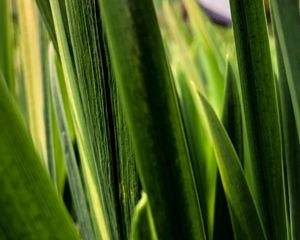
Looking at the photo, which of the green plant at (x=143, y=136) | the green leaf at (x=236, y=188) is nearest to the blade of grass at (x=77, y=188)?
the green plant at (x=143, y=136)

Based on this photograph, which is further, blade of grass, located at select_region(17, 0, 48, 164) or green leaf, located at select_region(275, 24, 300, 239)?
blade of grass, located at select_region(17, 0, 48, 164)

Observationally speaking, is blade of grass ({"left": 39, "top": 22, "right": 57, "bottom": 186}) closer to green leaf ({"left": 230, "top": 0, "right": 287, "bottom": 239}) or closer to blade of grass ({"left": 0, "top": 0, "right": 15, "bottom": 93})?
blade of grass ({"left": 0, "top": 0, "right": 15, "bottom": 93})

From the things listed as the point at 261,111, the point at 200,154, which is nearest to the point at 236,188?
the point at 261,111

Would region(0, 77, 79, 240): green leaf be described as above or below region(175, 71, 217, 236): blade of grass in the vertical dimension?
above

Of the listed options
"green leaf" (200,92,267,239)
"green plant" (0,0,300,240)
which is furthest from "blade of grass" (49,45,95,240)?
"green leaf" (200,92,267,239)

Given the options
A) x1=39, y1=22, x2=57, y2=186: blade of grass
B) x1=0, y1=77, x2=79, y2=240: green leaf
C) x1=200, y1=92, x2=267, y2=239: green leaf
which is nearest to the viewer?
x1=0, y1=77, x2=79, y2=240: green leaf

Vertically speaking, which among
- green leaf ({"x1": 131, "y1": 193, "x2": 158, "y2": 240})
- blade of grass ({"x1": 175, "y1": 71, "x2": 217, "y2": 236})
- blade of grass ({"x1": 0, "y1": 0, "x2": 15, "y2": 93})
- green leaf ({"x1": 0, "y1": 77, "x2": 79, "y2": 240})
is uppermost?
blade of grass ({"x1": 0, "y1": 0, "x2": 15, "y2": 93})

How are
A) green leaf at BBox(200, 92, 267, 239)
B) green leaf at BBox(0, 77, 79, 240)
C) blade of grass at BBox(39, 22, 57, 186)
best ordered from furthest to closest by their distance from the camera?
1. blade of grass at BBox(39, 22, 57, 186)
2. green leaf at BBox(200, 92, 267, 239)
3. green leaf at BBox(0, 77, 79, 240)
